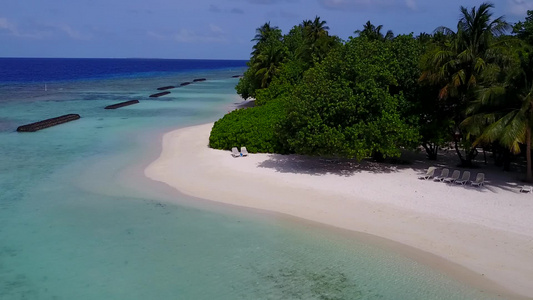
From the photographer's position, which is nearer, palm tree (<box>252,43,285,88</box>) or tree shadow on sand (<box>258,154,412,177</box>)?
tree shadow on sand (<box>258,154,412,177</box>)

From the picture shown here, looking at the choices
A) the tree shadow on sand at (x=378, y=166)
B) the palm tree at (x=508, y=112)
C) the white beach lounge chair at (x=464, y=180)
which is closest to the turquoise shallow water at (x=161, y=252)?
the tree shadow on sand at (x=378, y=166)

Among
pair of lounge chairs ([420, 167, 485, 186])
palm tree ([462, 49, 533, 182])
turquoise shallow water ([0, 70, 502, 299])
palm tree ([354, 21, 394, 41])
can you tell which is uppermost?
palm tree ([354, 21, 394, 41])

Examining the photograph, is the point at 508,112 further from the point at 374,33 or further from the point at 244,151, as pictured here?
the point at 374,33

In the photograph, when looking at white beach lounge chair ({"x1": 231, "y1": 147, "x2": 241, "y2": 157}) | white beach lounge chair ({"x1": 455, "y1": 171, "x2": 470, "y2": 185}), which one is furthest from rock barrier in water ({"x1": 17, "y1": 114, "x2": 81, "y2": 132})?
white beach lounge chair ({"x1": 455, "y1": 171, "x2": 470, "y2": 185})

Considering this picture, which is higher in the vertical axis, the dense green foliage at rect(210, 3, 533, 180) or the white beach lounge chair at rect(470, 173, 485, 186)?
the dense green foliage at rect(210, 3, 533, 180)

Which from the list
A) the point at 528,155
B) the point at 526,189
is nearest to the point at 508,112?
the point at 528,155

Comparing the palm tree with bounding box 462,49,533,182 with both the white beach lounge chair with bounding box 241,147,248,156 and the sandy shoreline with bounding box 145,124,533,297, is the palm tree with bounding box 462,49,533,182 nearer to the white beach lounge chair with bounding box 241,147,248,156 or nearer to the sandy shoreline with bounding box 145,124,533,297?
the sandy shoreline with bounding box 145,124,533,297

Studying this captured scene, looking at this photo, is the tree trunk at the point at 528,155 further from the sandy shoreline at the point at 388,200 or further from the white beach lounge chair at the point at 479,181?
Answer: the white beach lounge chair at the point at 479,181
